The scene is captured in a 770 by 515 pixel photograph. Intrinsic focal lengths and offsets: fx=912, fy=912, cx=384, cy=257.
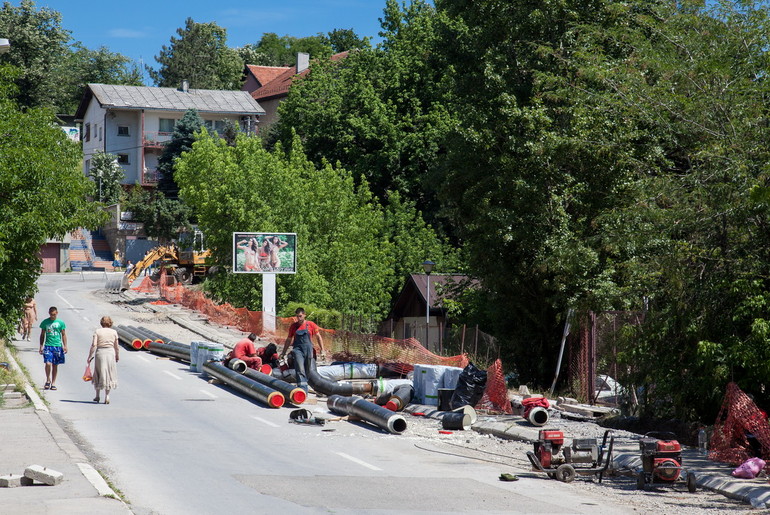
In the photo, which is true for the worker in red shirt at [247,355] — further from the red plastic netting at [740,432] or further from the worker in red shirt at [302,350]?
the red plastic netting at [740,432]

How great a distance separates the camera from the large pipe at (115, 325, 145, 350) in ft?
96.1

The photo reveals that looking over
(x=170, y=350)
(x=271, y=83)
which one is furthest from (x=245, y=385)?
(x=271, y=83)

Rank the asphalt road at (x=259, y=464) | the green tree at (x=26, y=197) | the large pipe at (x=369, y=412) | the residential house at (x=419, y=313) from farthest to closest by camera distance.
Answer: the residential house at (x=419, y=313)
the green tree at (x=26, y=197)
the large pipe at (x=369, y=412)
the asphalt road at (x=259, y=464)

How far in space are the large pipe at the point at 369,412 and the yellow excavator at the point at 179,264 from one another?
3940 centimetres

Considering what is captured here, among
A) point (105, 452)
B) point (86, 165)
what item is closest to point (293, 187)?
point (105, 452)

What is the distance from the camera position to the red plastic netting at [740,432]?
1277cm

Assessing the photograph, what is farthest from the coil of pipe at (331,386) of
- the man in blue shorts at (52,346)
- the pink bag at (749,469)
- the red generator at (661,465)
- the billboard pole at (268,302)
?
the billboard pole at (268,302)

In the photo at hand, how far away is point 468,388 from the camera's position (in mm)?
18141

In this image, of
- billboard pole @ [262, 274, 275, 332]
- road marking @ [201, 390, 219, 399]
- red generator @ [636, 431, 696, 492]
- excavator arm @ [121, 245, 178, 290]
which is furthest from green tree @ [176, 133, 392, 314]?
red generator @ [636, 431, 696, 492]

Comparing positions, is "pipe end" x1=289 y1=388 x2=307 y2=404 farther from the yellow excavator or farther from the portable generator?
the yellow excavator

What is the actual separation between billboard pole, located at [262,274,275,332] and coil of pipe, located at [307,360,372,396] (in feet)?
42.0

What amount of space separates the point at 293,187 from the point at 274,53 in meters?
81.9

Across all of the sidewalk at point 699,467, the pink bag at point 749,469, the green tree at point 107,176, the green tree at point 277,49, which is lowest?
the sidewalk at point 699,467

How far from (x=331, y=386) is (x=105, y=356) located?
4840 mm
